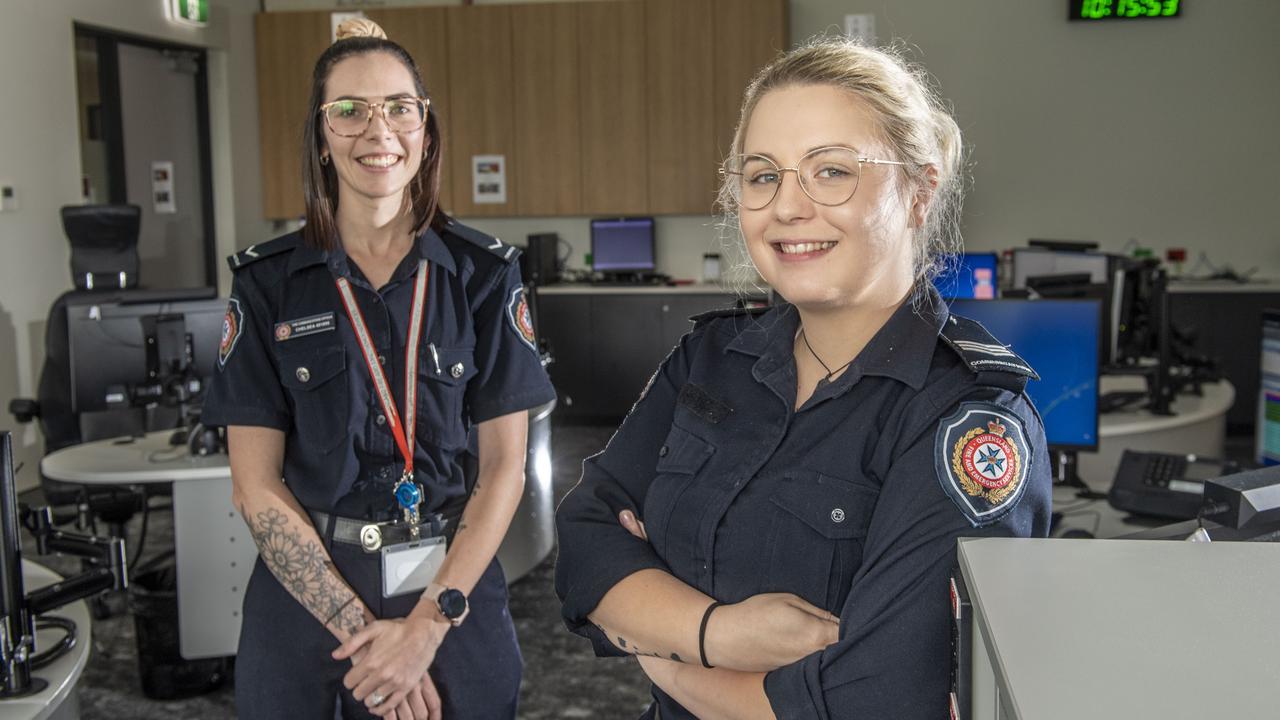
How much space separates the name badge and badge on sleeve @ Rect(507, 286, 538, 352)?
293mm

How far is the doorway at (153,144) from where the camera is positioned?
21.7 feet


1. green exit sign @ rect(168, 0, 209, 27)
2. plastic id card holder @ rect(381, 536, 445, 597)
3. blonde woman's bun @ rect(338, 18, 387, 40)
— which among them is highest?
green exit sign @ rect(168, 0, 209, 27)

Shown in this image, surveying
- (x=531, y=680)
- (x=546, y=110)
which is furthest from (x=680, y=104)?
(x=531, y=680)

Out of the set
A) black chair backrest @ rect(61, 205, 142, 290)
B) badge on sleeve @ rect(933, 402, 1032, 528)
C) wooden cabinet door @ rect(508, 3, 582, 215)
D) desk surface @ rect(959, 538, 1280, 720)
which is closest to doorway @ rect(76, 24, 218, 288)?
black chair backrest @ rect(61, 205, 142, 290)

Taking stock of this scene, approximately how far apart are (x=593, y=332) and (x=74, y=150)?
3.25m

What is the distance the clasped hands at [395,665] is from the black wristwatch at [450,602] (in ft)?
0.06

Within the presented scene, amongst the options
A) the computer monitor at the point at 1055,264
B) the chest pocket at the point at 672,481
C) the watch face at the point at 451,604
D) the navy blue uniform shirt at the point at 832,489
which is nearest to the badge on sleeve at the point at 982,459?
the navy blue uniform shirt at the point at 832,489

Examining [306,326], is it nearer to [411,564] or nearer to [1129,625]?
[411,564]

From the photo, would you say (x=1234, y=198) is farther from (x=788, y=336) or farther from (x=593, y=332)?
(x=788, y=336)

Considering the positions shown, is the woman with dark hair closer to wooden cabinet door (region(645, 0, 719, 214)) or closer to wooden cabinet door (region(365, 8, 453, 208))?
wooden cabinet door (region(645, 0, 719, 214))

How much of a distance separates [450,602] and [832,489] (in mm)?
782

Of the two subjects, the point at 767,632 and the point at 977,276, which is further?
the point at 977,276

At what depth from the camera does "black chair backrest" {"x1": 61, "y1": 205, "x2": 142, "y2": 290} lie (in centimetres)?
498

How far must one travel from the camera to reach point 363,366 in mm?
1780
